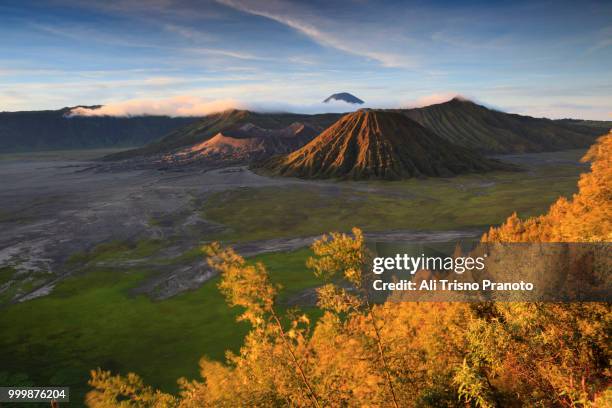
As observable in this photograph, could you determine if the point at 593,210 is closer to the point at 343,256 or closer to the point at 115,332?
the point at 343,256

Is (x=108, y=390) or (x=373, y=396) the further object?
(x=373, y=396)

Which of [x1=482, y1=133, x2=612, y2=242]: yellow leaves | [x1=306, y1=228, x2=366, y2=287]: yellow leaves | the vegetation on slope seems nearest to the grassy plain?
[x1=482, y1=133, x2=612, y2=242]: yellow leaves

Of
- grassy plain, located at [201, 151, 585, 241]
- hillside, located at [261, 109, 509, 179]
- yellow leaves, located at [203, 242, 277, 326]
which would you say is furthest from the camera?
hillside, located at [261, 109, 509, 179]

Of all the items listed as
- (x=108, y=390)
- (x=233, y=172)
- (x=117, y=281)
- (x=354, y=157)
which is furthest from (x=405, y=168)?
(x=108, y=390)

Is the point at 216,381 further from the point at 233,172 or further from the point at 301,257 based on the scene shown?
the point at 233,172

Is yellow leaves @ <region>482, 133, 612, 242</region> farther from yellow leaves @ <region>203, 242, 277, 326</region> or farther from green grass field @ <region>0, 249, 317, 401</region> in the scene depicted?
green grass field @ <region>0, 249, 317, 401</region>

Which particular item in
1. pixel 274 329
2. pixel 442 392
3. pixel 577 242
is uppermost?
pixel 577 242
